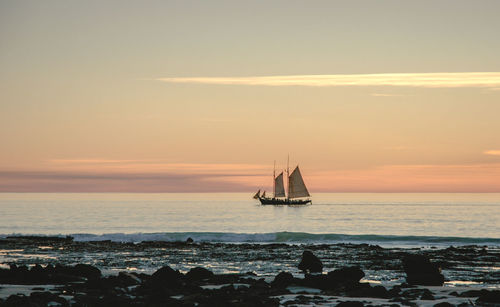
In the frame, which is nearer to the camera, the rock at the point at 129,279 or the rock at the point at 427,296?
the rock at the point at 427,296

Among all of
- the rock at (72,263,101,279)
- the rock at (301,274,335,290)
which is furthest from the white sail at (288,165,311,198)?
the rock at (301,274,335,290)

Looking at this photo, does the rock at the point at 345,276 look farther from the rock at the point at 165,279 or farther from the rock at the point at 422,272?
the rock at the point at 165,279

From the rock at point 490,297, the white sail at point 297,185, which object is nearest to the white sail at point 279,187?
the white sail at point 297,185

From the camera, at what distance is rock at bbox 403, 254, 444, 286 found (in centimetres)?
2808

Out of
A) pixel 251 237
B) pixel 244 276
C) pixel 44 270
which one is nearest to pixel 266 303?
pixel 244 276

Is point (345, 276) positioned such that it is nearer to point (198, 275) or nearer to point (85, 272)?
point (198, 275)

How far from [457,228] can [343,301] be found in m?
73.8

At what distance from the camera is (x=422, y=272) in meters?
28.8

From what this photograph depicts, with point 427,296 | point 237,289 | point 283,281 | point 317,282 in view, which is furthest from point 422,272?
point 237,289

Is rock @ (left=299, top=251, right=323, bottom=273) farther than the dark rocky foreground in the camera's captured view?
Yes

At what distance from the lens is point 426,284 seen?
2791cm

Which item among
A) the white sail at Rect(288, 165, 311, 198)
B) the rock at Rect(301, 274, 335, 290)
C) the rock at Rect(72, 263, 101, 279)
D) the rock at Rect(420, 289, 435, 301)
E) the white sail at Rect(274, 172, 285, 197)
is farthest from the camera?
the white sail at Rect(274, 172, 285, 197)

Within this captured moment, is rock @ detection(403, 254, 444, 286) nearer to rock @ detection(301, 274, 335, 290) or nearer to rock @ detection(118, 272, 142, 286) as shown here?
rock @ detection(301, 274, 335, 290)

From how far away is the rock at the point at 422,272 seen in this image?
28.1 metres
